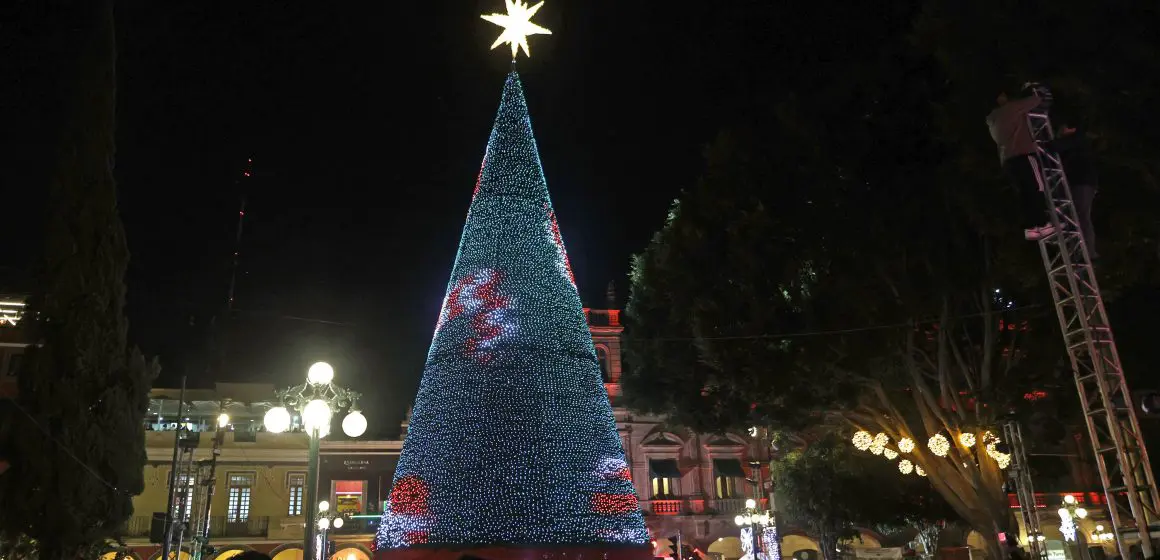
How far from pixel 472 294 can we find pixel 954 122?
834 cm

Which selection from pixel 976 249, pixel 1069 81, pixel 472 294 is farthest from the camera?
pixel 976 249

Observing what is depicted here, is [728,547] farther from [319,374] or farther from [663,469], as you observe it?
[319,374]

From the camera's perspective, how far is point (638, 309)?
19.4 meters

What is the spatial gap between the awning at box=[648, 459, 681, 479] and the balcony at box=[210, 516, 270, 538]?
16.8 metres

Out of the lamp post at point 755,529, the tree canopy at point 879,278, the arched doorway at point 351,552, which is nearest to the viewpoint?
the tree canopy at point 879,278

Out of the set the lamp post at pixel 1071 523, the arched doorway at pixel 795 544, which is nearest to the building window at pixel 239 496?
the arched doorway at pixel 795 544

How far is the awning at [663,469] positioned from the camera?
37438 millimetres

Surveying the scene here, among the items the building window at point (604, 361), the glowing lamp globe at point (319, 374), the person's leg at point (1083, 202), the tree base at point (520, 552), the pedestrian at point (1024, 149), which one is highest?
the building window at point (604, 361)

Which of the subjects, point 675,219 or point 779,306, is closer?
point 779,306

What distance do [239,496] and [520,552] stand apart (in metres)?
22.8

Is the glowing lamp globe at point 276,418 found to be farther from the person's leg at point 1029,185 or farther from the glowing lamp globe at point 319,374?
the person's leg at point 1029,185

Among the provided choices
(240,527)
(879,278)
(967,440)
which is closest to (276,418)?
(879,278)

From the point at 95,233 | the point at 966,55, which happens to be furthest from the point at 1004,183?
the point at 95,233

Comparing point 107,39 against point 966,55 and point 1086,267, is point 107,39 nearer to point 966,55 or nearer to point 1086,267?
point 966,55
